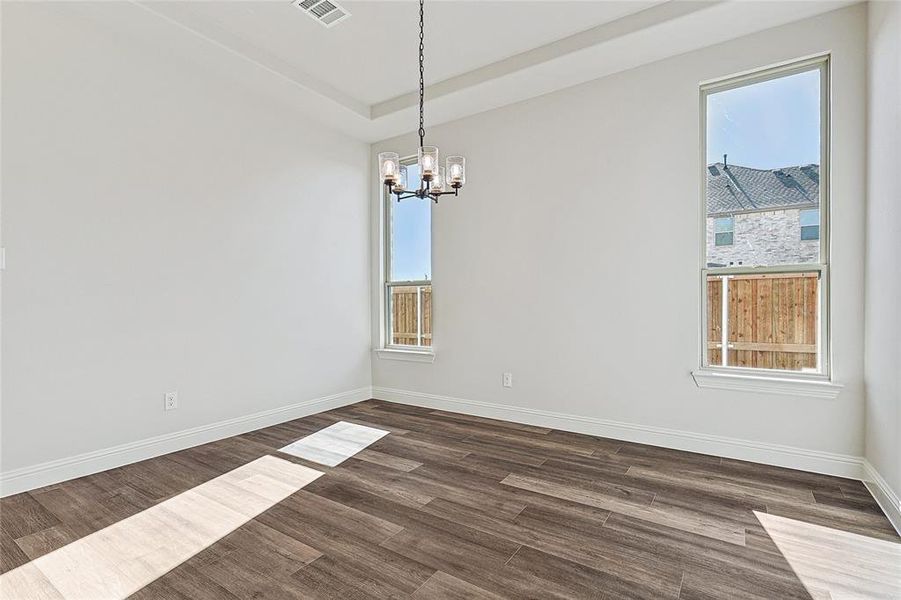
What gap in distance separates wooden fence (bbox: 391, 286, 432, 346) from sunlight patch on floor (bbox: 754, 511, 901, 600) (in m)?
3.31

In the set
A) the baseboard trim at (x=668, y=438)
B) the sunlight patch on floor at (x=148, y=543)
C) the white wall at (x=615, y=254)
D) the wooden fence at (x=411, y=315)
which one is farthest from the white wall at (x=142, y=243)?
the baseboard trim at (x=668, y=438)

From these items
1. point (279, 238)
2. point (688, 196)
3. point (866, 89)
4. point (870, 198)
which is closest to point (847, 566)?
point (870, 198)

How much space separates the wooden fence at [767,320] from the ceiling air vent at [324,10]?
10.6ft

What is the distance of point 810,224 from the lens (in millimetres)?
3023

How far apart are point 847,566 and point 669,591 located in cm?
84

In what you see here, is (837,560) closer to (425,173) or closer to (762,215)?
(762,215)

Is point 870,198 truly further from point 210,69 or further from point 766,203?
point 210,69

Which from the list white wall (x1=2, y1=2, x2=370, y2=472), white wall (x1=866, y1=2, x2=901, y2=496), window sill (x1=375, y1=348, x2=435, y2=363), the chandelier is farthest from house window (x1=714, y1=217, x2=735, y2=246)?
white wall (x1=2, y1=2, x2=370, y2=472)

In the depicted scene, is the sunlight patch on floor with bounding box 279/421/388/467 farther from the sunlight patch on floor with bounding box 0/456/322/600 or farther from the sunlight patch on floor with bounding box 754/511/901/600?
the sunlight patch on floor with bounding box 754/511/901/600

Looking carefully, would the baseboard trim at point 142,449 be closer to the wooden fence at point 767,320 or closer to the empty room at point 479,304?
the empty room at point 479,304

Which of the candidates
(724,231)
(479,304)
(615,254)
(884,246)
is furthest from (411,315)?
(884,246)

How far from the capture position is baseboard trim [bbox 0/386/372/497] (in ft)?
8.80

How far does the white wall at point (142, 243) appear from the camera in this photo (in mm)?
2719

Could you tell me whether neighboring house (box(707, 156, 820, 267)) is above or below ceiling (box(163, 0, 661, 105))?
below
